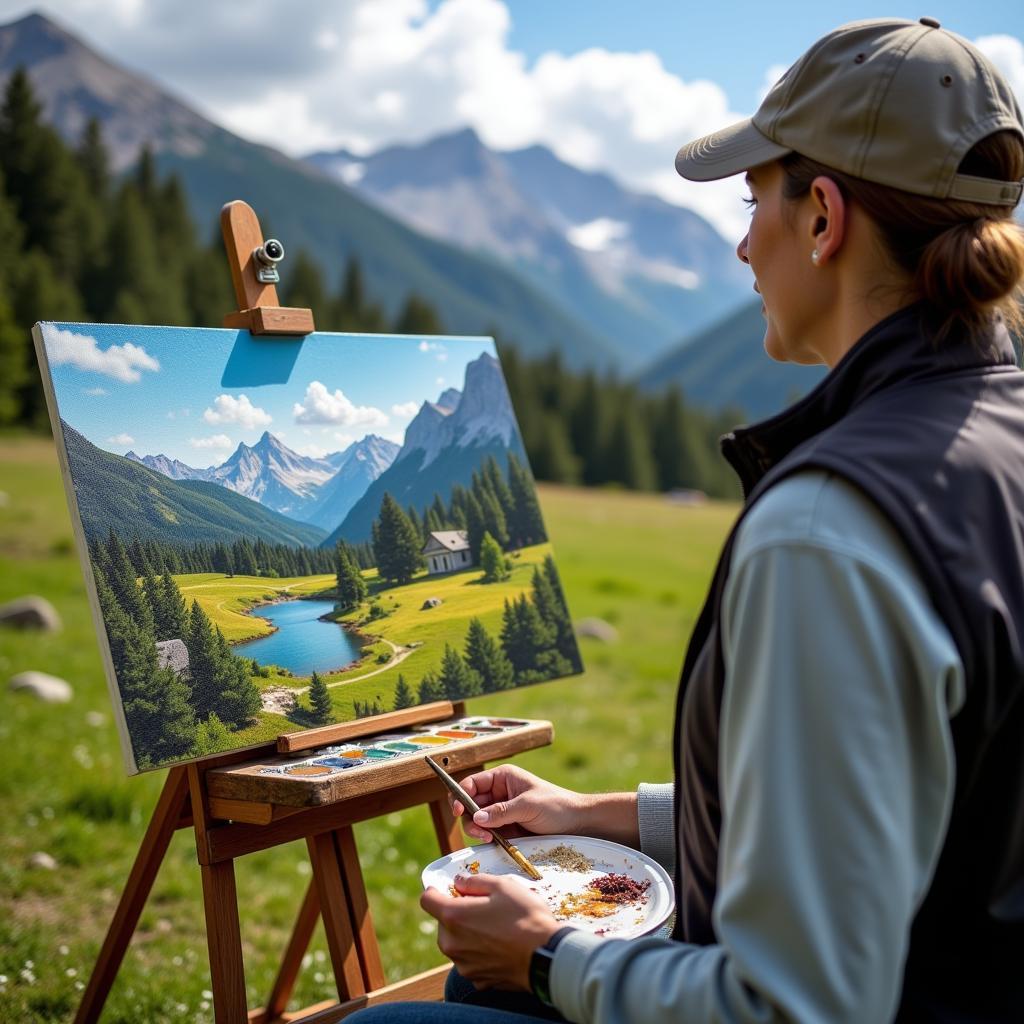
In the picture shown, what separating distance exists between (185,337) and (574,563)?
1776 cm

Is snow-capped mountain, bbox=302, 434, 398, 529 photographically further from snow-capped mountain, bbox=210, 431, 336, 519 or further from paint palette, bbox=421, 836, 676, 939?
paint palette, bbox=421, 836, 676, 939

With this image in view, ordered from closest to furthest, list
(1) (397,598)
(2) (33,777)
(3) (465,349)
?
(1) (397,598) → (3) (465,349) → (2) (33,777)

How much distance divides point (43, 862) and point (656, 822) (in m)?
3.42

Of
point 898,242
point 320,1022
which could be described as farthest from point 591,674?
point 898,242

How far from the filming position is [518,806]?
94.2 inches

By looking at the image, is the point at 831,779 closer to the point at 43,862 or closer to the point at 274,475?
the point at 274,475

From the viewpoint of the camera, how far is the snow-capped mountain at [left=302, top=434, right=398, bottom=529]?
→ 302 centimetres

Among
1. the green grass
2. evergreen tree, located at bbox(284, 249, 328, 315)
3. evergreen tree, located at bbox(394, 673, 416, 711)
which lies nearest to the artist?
evergreen tree, located at bbox(394, 673, 416, 711)

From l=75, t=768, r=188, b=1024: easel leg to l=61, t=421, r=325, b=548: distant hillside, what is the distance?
22.8 inches

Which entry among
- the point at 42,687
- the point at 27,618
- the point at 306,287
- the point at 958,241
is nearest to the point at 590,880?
the point at 958,241

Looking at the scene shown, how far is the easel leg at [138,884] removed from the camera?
8.64 ft

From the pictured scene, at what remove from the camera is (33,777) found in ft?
18.9

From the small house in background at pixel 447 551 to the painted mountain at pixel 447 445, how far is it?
11 cm

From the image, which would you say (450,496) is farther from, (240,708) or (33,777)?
(33,777)
